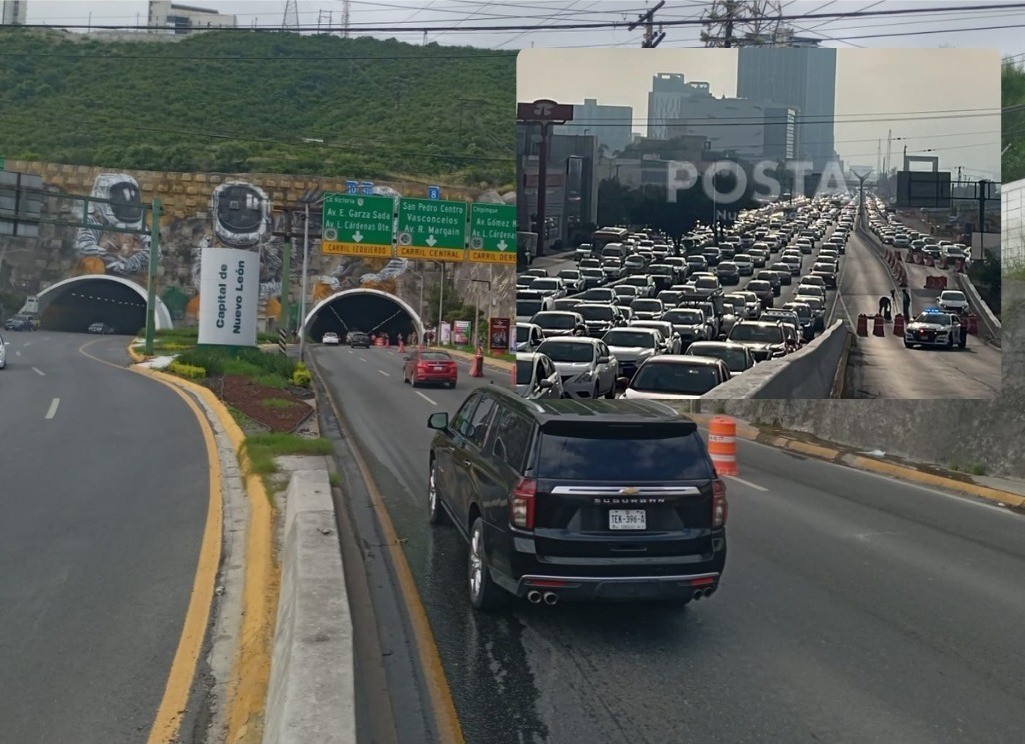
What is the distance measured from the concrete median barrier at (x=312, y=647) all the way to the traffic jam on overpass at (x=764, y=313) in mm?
11354

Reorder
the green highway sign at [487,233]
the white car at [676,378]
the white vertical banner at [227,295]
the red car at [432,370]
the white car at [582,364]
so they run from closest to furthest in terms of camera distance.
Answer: the white car at [676,378] < the white car at [582,364] < the red car at [432,370] < the white vertical banner at [227,295] < the green highway sign at [487,233]

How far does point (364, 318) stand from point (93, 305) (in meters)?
21.4

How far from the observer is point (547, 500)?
24.3 ft

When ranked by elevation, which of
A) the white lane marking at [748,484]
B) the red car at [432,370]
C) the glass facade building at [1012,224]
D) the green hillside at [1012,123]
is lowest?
the white lane marking at [748,484]

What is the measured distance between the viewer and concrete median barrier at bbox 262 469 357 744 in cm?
476

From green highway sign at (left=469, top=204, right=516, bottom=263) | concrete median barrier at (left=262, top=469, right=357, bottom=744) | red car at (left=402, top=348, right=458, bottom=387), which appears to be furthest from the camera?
green highway sign at (left=469, top=204, right=516, bottom=263)

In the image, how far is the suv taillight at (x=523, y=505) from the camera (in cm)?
739

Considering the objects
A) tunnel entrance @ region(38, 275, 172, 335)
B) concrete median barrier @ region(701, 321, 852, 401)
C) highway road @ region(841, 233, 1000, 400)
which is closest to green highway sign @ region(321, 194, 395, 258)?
concrete median barrier @ region(701, 321, 852, 401)

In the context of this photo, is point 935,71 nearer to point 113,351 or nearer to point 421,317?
point 113,351

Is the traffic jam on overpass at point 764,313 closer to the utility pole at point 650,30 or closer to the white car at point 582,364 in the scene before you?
the white car at point 582,364

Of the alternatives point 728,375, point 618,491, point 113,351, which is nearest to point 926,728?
point 618,491

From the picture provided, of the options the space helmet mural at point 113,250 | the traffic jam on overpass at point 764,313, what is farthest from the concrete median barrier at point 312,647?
the space helmet mural at point 113,250

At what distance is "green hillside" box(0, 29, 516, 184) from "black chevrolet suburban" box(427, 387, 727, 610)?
7224 centimetres

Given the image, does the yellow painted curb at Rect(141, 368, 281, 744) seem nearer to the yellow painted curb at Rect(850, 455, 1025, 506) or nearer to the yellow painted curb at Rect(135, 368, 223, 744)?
the yellow painted curb at Rect(135, 368, 223, 744)
